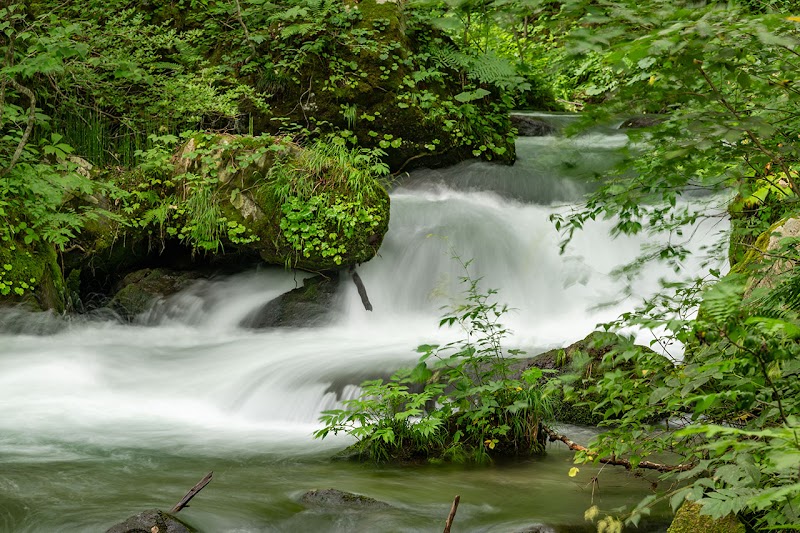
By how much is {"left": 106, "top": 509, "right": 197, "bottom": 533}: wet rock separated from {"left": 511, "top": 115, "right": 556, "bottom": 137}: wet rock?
9.47m

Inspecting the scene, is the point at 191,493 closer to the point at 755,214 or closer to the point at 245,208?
the point at 755,214

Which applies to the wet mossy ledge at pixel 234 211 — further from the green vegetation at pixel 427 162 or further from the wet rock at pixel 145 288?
the wet rock at pixel 145 288

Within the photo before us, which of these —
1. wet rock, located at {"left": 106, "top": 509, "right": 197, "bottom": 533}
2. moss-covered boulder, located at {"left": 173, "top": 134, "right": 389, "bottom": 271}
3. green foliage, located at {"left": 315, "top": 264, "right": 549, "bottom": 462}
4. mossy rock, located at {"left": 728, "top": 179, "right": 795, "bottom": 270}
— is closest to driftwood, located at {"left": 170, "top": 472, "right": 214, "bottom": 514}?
wet rock, located at {"left": 106, "top": 509, "right": 197, "bottom": 533}

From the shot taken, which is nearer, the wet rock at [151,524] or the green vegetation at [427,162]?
the green vegetation at [427,162]

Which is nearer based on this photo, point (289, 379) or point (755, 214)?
point (755, 214)

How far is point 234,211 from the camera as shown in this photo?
8055mm

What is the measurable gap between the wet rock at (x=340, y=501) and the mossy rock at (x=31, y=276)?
4.71 meters

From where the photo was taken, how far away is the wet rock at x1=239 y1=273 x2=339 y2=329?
808 centimetres

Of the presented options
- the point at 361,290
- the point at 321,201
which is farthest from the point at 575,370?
the point at 321,201

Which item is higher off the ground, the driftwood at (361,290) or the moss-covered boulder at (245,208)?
the moss-covered boulder at (245,208)

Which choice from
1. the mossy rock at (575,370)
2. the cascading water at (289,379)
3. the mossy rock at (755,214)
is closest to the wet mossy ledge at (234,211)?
the cascading water at (289,379)

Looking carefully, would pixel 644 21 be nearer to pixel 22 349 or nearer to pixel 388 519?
pixel 388 519

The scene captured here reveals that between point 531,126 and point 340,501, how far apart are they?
29.8 ft

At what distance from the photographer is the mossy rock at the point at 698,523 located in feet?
9.42
